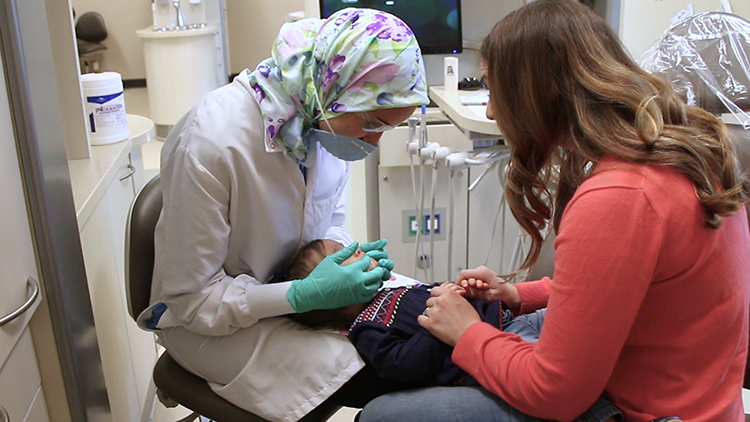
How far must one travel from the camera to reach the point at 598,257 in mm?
833

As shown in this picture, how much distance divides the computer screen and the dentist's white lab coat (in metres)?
1.17

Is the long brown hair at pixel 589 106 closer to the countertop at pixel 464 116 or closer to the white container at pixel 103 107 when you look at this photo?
the countertop at pixel 464 116

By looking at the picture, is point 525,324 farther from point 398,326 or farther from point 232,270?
point 232,270

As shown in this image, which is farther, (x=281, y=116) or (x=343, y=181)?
(x=343, y=181)

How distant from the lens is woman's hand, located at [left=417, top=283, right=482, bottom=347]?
1088mm

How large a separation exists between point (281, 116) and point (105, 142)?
750 millimetres

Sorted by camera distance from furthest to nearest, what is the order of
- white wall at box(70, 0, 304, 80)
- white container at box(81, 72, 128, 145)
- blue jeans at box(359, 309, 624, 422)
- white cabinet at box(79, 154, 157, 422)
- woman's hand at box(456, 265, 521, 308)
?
white wall at box(70, 0, 304, 80) < white container at box(81, 72, 128, 145) < white cabinet at box(79, 154, 157, 422) < woman's hand at box(456, 265, 521, 308) < blue jeans at box(359, 309, 624, 422)

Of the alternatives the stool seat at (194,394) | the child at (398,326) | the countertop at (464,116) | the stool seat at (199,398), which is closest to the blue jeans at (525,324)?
the child at (398,326)

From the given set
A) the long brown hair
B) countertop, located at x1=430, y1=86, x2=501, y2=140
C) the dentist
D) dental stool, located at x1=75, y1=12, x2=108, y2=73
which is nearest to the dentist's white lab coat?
the dentist

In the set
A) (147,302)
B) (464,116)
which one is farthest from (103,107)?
(464,116)

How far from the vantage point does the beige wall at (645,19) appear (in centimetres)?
182

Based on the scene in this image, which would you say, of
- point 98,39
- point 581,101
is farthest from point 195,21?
point 581,101

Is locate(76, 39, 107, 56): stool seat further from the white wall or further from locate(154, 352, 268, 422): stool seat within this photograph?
locate(154, 352, 268, 422): stool seat

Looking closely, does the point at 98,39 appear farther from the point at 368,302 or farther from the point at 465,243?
the point at 368,302
